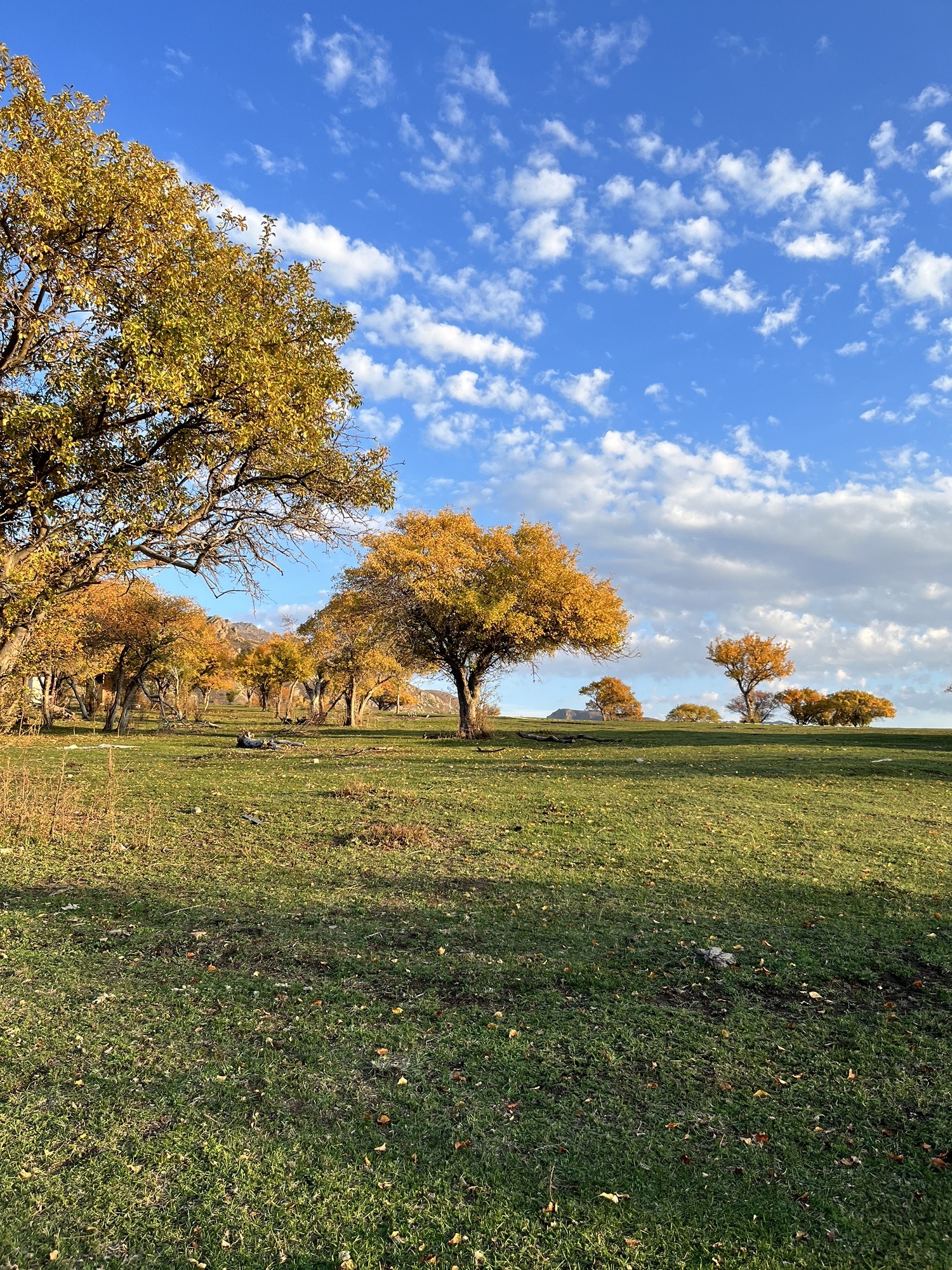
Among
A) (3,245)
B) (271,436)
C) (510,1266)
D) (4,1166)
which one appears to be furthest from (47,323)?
(510,1266)

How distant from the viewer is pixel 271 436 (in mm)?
12414

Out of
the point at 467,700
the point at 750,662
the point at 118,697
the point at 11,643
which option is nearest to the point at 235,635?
the point at 11,643

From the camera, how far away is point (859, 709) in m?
68.3

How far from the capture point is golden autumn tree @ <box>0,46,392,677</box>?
9.98m

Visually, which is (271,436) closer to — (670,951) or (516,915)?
(516,915)

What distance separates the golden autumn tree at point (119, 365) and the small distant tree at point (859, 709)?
70011 mm

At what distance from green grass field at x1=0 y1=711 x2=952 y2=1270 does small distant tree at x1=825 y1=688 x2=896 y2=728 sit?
212 feet

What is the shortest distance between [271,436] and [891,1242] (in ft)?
41.6

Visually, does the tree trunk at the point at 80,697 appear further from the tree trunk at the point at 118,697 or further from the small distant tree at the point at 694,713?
the small distant tree at the point at 694,713

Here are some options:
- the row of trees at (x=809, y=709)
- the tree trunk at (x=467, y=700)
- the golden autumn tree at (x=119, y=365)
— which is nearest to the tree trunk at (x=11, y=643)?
the golden autumn tree at (x=119, y=365)

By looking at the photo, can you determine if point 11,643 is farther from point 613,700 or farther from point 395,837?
point 613,700

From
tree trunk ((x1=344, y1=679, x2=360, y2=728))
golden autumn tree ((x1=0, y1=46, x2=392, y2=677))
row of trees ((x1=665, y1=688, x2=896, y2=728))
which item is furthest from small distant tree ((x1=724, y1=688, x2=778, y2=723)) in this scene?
golden autumn tree ((x1=0, y1=46, x2=392, y2=677))

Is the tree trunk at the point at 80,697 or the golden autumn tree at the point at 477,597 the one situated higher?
the golden autumn tree at the point at 477,597

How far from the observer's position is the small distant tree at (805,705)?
2874 inches
